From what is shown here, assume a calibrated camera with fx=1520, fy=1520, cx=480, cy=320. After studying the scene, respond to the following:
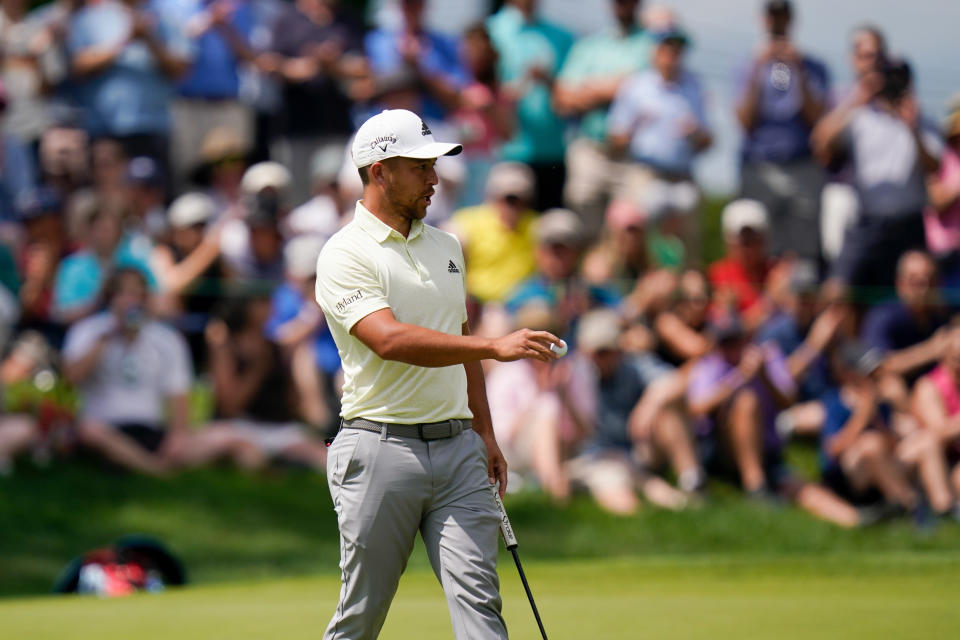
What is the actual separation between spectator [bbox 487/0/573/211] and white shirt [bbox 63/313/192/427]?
11.4 feet

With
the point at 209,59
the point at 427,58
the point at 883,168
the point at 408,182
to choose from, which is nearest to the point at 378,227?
the point at 408,182

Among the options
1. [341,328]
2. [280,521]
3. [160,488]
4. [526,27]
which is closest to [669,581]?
[280,521]

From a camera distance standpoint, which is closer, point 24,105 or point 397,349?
point 397,349

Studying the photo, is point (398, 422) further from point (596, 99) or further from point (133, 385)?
point (596, 99)

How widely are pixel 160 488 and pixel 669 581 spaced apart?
12.7ft

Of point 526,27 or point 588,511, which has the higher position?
point 526,27

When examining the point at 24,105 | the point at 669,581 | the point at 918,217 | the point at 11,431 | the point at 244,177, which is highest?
the point at 24,105

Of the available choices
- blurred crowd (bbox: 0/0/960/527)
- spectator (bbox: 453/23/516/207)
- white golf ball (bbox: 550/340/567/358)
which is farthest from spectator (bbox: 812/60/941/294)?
white golf ball (bbox: 550/340/567/358)

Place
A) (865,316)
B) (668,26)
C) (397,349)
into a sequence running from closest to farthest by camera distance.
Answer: (397,349) → (865,316) → (668,26)

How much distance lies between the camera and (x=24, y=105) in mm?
12172

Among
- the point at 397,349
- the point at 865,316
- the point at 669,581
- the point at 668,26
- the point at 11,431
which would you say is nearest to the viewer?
the point at 397,349

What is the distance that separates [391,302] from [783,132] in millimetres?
7818

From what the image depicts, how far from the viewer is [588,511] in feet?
36.3

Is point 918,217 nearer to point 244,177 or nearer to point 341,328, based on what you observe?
point 244,177
